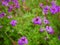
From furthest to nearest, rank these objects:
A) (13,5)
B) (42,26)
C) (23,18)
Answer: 1. (13,5)
2. (23,18)
3. (42,26)

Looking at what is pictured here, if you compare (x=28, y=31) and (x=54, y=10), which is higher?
(x=54, y=10)

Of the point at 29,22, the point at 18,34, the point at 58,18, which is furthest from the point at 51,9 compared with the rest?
the point at 18,34

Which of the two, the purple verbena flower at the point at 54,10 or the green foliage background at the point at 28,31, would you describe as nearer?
the green foliage background at the point at 28,31

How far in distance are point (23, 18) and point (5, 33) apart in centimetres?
35

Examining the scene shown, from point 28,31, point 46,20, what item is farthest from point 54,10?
point 28,31

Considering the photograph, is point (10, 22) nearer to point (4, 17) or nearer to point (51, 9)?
point (4, 17)

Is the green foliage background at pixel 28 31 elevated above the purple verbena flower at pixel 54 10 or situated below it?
below

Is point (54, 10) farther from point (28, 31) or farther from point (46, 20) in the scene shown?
point (28, 31)

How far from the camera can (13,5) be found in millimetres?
3324

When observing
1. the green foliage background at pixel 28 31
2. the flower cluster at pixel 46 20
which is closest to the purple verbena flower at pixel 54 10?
the flower cluster at pixel 46 20

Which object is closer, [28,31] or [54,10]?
[28,31]

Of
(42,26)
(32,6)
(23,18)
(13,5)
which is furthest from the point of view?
(32,6)

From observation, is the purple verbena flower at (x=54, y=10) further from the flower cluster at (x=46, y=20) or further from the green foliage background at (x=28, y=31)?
the green foliage background at (x=28, y=31)

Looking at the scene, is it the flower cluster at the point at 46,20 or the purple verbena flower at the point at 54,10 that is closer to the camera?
the flower cluster at the point at 46,20
